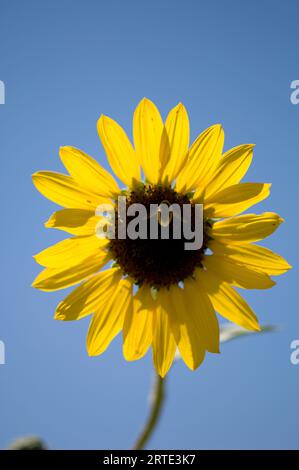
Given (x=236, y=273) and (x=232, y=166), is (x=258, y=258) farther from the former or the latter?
(x=232, y=166)

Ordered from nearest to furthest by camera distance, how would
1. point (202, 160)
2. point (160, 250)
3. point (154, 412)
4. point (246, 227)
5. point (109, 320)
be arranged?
point (154, 412), point (202, 160), point (246, 227), point (109, 320), point (160, 250)

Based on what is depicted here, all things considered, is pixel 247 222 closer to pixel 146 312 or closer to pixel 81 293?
pixel 146 312

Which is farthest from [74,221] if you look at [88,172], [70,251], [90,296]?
[90,296]

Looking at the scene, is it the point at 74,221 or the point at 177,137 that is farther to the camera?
the point at 74,221

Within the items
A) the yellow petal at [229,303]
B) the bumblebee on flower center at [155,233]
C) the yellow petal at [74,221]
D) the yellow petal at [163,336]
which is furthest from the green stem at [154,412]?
the yellow petal at [74,221]

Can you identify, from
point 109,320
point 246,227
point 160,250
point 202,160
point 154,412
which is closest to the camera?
point 154,412

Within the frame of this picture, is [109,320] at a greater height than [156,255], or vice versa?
Answer: [156,255]

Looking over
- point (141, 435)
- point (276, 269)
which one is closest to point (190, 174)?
point (276, 269)

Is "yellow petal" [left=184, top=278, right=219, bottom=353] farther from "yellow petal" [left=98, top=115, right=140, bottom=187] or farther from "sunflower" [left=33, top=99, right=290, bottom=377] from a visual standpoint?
"yellow petal" [left=98, top=115, right=140, bottom=187]
